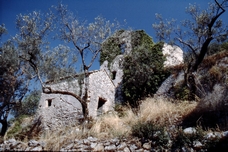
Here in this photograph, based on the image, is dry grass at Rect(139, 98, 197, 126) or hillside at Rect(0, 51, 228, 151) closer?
hillside at Rect(0, 51, 228, 151)

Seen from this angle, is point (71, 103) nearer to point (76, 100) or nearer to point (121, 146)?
point (76, 100)

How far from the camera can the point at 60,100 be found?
1257cm

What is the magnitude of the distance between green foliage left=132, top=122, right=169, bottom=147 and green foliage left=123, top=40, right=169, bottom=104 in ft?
25.4

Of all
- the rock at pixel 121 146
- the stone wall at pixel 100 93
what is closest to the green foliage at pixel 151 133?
the rock at pixel 121 146

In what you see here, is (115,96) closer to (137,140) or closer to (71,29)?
(71,29)

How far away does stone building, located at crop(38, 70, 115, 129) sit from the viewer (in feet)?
38.3

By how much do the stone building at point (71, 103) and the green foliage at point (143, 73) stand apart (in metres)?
2.21

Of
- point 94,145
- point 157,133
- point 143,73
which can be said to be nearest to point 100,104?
point 143,73

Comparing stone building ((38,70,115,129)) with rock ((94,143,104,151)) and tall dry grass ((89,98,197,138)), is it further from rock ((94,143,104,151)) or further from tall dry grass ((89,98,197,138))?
rock ((94,143,104,151))

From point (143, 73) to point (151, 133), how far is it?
884 cm

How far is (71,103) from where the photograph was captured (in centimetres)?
1214

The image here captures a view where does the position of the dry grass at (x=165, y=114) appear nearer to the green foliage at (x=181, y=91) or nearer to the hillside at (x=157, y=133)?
the hillside at (x=157, y=133)

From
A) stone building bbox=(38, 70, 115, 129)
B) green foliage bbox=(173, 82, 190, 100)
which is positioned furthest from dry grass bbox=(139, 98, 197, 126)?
stone building bbox=(38, 70, 115, 129)

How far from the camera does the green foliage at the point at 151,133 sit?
555 cm
